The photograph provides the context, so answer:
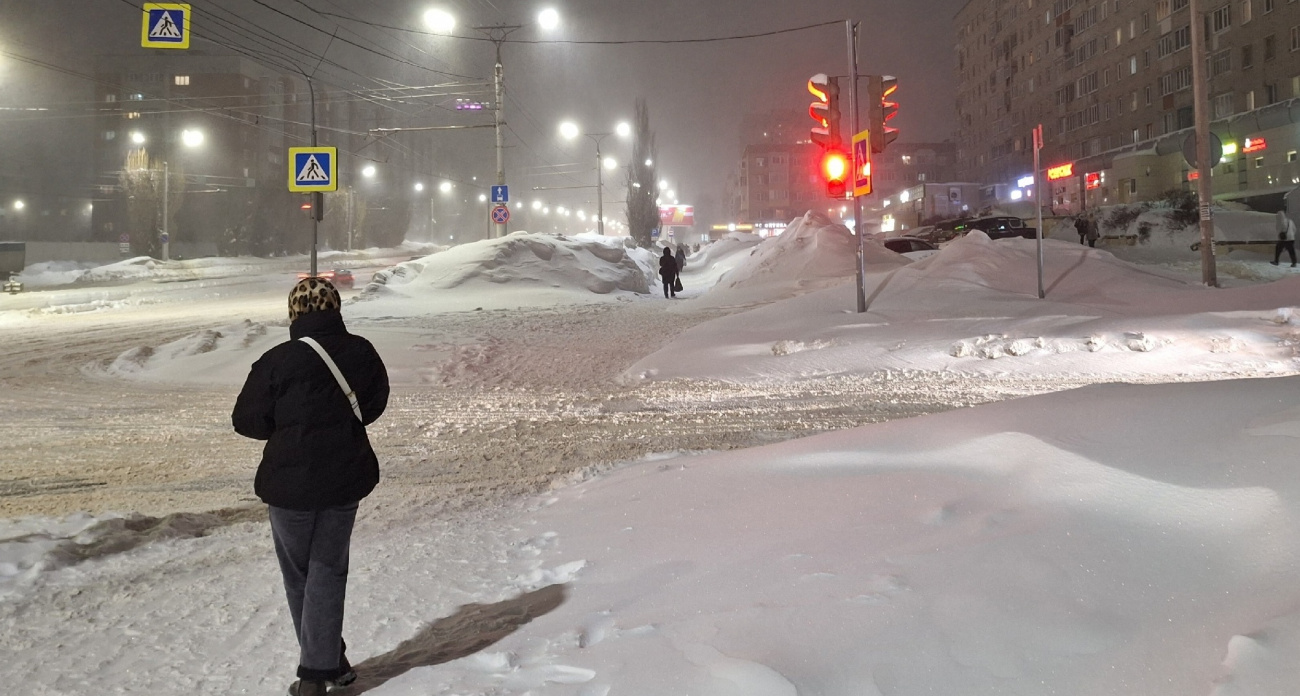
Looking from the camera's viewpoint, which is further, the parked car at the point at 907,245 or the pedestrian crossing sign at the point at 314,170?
the parked car at the point at 907,245

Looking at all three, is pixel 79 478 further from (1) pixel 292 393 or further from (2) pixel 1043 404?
(2) pixel 1043 404

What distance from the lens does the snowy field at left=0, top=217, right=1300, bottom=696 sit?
2.95m

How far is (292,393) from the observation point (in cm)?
335

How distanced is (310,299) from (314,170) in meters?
14.3

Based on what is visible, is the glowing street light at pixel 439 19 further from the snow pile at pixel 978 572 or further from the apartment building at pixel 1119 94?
the snow pile at pixel 978 572

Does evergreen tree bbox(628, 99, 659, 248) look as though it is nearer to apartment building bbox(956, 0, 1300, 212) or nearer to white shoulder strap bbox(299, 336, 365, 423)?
apartment building bbox(956, 0, 1300, 212)

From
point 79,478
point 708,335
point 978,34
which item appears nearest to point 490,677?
point 79,478

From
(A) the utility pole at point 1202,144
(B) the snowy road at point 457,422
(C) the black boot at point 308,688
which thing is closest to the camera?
(C) the black boot at point 308,688

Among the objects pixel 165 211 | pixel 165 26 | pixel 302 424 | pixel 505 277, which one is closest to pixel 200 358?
pixel 165 26

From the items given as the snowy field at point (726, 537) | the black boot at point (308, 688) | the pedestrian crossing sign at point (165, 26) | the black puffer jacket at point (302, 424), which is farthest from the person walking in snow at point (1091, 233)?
the black boot at point (308, 688)

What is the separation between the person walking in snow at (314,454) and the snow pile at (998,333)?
869cm

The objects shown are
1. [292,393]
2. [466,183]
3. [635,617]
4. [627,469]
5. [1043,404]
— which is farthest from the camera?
[466,183]

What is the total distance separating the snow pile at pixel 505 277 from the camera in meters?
24.3

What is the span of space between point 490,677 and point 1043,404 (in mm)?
3487
